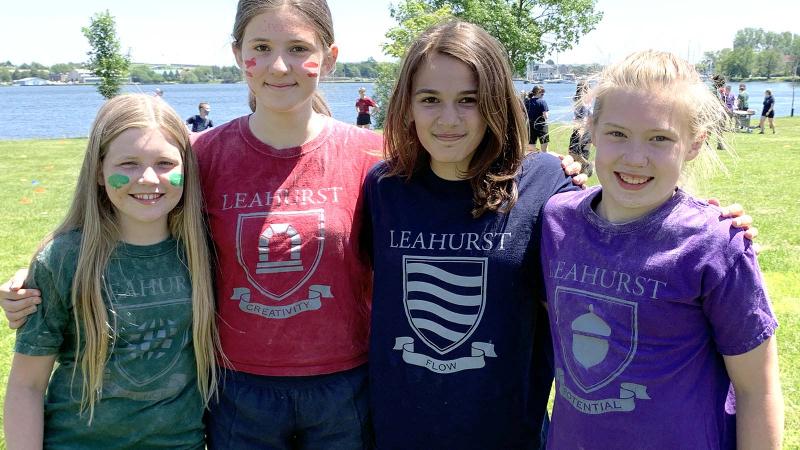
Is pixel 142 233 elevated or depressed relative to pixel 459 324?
elevated

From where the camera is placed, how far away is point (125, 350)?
2320mm

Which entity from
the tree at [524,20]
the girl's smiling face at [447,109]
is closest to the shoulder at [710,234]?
the girl's smiling face at [447,109]

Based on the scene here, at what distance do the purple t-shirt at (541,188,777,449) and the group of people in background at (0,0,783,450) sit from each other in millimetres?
17

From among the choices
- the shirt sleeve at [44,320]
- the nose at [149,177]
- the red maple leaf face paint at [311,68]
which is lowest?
the shirt sleeve at [44,320]

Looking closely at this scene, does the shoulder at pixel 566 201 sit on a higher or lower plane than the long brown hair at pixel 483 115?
lower

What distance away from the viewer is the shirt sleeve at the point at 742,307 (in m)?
1.82

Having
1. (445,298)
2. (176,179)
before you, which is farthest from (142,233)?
(445,298)

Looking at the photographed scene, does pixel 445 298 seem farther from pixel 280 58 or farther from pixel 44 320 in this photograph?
pixel 44 320

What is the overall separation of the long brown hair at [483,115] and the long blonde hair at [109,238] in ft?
2.42

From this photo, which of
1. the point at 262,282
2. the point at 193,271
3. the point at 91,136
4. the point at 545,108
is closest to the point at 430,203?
the point at 262,282

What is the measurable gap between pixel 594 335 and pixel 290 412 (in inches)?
42.4

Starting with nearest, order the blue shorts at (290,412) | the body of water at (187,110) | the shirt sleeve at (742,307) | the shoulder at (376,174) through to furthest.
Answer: the shirt sleeve at (742,307)
the blue shorts at (290,412)
the shoulder at (376,174)
the body of water at (187,110)

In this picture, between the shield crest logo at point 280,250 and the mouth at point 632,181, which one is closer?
the mouth at point 632,181

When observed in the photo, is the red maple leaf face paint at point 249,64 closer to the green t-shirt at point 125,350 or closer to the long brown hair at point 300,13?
the long brown hair at point 300,13
